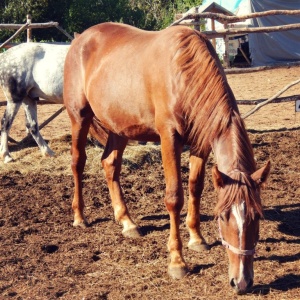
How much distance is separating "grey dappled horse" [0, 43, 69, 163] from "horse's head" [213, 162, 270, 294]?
4.86 meters

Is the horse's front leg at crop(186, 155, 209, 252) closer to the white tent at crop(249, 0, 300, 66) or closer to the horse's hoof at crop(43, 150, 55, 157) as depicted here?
the horse's hoof at crop(43, 150, 55, 157)

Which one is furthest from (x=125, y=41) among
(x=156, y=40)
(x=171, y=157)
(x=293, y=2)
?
(x=293, y=2)

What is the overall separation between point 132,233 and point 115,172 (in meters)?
0.75

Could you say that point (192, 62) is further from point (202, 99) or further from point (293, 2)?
point (293, 2)

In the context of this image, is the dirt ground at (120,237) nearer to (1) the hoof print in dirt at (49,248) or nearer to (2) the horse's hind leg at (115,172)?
(1) the hoof print in dirt at (49,248)

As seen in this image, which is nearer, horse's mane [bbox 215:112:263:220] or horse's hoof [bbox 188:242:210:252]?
horse's mane [bbox 215:112:263:220]

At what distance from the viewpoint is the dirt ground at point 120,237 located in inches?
158

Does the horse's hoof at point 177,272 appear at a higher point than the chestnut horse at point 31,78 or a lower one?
lower

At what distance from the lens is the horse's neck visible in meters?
3.70

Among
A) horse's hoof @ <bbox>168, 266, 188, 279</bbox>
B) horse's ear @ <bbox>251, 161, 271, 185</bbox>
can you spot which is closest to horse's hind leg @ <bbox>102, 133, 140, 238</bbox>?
horse's hoof @ <bbox>168, 266, 188, 279</bbox>

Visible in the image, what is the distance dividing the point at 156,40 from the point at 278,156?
351 centimetres

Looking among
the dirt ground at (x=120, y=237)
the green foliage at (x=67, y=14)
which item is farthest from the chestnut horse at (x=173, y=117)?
the green foliage at (x=67, y=14)

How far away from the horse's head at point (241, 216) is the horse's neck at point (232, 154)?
12 centimetres

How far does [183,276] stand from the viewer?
417cm
